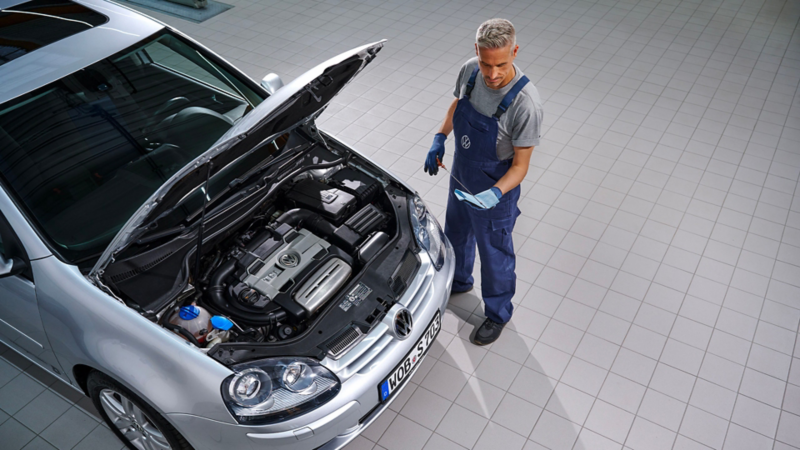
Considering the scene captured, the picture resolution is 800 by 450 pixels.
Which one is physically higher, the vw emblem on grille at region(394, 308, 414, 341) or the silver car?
the silver car

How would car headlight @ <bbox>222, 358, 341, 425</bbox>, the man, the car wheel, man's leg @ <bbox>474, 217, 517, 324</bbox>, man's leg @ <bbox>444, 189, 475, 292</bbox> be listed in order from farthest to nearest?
man's leg @ <bbox>444, 189, 475, 292</bbox> → man's leg @ <bbox>474, 217, 517, 324</bbox> → the man → the car wheel → car headlight @ <bbox>222, 358, 341, 425</bbox>

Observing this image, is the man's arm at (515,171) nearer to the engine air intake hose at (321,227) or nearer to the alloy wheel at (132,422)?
the engine air intake hose at (321,227)

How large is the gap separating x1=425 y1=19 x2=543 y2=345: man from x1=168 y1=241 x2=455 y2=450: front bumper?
0.51m

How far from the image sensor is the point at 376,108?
440 cm

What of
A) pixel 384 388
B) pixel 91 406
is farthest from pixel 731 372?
pixel 91 406

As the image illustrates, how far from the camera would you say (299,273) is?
225 cm

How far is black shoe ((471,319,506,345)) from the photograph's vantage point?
110 inches

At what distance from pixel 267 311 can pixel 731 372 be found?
205 cm

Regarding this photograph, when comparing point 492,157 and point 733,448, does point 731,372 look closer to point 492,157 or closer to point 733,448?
point 733,448

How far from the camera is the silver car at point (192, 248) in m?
1.90

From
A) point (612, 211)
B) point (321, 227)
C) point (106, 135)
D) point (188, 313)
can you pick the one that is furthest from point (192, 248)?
point (612, 211)

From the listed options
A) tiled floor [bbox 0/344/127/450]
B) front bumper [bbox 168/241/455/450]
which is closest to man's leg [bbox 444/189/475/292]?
front bumper [bbox 168/241/455/450]

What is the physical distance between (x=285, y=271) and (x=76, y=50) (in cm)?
123

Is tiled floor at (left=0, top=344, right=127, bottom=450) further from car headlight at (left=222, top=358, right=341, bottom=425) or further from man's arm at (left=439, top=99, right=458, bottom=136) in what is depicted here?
man's arm at (left=439, top=99, right=458, bottom=136)
